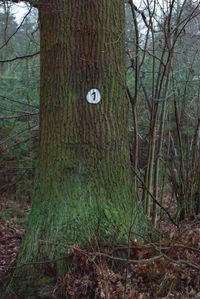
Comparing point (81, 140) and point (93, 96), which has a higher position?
point (93, 96)

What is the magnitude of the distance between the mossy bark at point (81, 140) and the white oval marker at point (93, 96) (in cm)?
3

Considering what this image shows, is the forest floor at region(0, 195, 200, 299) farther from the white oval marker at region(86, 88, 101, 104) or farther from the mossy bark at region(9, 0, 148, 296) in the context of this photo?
the white oval marker at region(86, 88, 101, 104)

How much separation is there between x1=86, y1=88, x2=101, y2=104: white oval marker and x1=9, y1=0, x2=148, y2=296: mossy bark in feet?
0.11

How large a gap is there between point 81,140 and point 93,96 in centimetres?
45

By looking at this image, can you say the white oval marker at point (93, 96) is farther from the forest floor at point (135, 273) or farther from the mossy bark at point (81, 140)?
the forest floor at point (135, 273)

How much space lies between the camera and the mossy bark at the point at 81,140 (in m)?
3.25

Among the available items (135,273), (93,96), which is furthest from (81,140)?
(135,273)

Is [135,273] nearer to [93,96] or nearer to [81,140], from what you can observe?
[81,140]

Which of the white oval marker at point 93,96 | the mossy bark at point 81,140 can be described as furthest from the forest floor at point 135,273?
the white oval marker at point 93,96

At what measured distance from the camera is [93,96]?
334cm

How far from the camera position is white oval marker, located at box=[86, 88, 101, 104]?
3330 millimetres

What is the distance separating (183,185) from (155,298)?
2668 millimetres

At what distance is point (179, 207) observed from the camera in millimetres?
5445

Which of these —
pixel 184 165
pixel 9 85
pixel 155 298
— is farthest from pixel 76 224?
pixel 9 85
